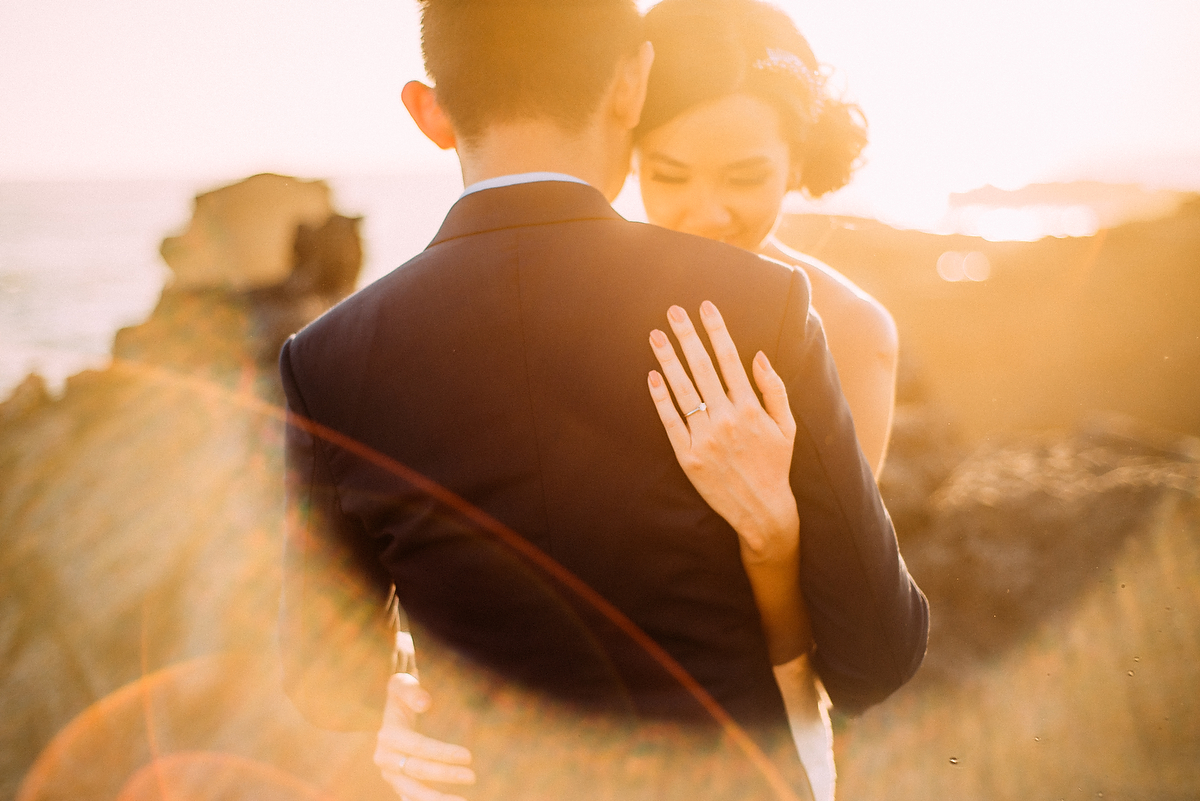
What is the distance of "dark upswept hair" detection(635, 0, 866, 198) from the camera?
2.31 m

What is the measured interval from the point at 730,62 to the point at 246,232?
23.1 meters

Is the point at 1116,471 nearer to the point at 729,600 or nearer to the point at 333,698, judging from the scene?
the point at 729,600

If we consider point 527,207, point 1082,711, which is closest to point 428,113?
point 527,207

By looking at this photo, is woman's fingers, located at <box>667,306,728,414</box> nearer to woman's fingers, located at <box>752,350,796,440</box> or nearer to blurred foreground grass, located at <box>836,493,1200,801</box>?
woman's fingers, located at <box>752,350,796,440</box>

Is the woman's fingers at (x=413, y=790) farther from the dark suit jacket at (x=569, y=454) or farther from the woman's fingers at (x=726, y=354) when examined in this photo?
the woman's fingers at (x=726, y=354)

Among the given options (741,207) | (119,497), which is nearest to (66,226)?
(119,497)

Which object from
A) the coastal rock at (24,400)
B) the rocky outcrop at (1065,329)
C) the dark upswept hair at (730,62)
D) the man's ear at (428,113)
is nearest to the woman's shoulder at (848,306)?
the dark upswept hair at (730,62)

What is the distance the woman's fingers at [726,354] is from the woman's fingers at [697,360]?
18 mm

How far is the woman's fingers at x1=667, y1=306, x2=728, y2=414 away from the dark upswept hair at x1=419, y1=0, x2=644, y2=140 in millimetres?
460

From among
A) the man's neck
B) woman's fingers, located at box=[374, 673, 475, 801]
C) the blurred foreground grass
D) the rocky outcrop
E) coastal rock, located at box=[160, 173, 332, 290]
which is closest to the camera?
the man's neck

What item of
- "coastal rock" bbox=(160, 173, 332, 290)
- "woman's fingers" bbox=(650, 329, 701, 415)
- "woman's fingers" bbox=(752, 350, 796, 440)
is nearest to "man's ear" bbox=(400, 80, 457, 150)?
"woman's fingers" bbox=(650, 329, 701, 415)

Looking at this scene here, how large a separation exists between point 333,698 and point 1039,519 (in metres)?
4.75

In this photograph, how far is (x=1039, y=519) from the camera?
4.41 meters

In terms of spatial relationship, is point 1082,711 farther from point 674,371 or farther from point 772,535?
point 674,371
